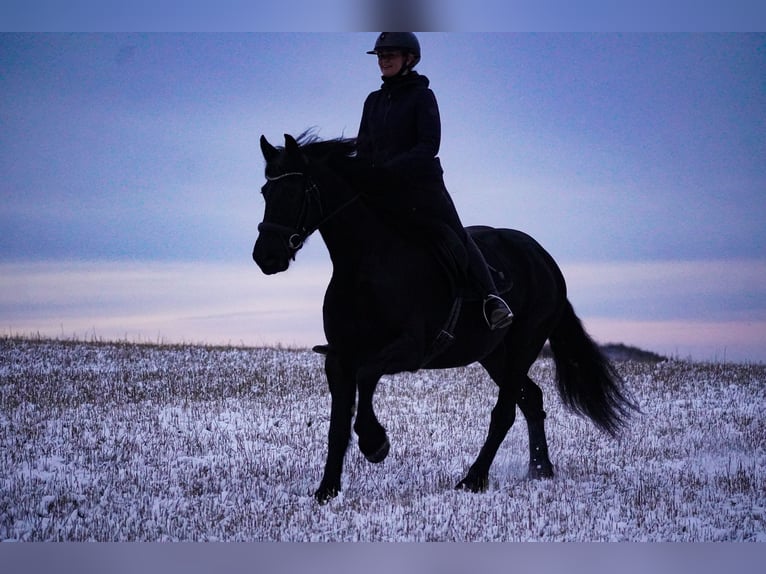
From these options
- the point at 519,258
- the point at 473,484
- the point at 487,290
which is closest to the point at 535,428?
the point at 473,484

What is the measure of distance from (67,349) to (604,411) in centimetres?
851

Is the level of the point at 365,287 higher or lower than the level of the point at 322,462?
higher

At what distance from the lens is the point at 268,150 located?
17.4 ft

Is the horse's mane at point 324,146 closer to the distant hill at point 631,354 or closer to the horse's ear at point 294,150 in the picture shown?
the horse's ear at point 294,150

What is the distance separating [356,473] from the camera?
22.1 ft

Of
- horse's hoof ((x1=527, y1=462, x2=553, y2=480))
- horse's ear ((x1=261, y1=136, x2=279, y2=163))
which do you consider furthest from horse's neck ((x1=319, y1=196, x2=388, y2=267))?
horse's hoof ((x1=527, y1=462, x2=553, y2=480))

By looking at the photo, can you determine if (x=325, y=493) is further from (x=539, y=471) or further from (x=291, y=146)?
(x=291, y=146)

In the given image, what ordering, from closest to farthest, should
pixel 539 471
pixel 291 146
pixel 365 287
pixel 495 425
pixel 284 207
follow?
pixel 284 207, pixel 291 146, pixel 365 287, pixel 495 425, pixel 539 471

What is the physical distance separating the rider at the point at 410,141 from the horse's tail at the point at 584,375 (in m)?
1.60

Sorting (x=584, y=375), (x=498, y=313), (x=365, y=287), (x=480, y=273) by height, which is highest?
(x=480, y=273)

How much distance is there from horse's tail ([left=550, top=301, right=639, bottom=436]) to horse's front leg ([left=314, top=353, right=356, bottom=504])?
2638 millimetres

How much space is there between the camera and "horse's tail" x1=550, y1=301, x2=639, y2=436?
751cm

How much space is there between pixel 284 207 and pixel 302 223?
0.55ft

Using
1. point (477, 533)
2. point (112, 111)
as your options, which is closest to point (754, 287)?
point (477, 533)
